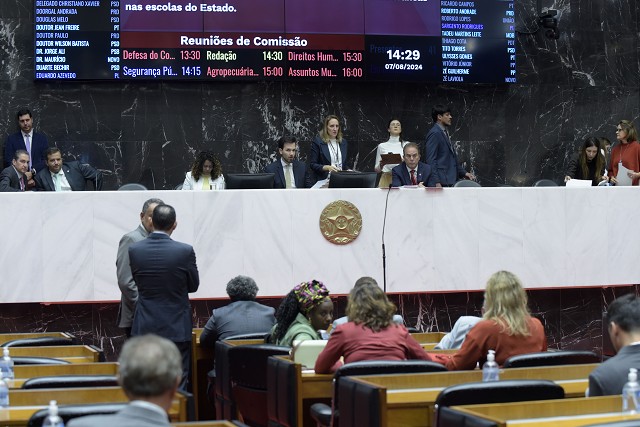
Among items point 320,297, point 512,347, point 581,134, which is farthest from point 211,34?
point 512,347

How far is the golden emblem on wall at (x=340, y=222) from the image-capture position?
11.6 m

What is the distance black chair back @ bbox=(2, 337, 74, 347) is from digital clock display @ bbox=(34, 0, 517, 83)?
651 cm

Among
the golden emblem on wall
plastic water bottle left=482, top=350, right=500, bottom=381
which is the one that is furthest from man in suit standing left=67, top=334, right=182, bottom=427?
the golden emblem on wall

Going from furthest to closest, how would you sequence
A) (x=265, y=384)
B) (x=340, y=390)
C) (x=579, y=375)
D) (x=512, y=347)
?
(x=265, y=384)
(x=512, y=347)
(x=579, y=375)
(x=340, y=390)

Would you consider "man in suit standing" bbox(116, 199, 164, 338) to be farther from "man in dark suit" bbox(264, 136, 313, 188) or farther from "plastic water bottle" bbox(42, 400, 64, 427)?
"plastic water bottle" bbox(42, 400, 64, 427)

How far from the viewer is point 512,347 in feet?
21.5

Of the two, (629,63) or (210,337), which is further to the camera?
(629,63)

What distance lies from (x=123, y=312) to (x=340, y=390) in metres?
4.17

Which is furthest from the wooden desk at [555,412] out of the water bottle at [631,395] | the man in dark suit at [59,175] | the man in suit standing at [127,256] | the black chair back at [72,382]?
the man in dark suit at [59,175]

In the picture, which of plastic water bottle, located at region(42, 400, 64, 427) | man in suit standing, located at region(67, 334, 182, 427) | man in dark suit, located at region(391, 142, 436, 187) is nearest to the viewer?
man in suit standing, located at region(67, 334, 182, 427)

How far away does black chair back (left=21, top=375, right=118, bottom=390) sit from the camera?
519 cm

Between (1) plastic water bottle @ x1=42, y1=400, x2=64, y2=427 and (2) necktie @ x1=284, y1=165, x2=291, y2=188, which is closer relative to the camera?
(1) plastic water bottle @ x1=42, y1=400, x2=64, y2=427

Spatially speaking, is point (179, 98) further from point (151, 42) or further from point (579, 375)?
point (579, 375)

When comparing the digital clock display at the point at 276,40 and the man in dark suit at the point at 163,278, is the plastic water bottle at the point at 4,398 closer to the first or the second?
the man in dark suit at the point at 163,278
